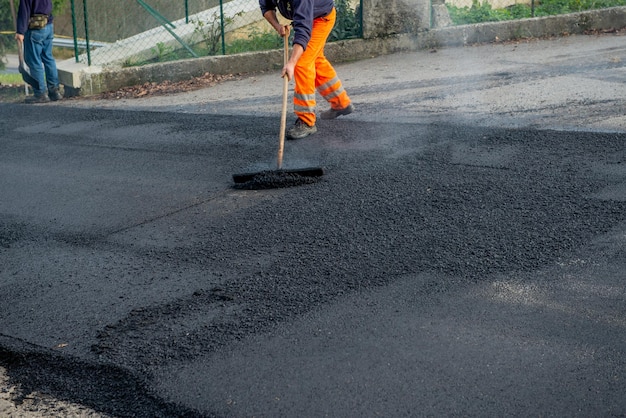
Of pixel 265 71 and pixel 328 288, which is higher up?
pixel 265 71

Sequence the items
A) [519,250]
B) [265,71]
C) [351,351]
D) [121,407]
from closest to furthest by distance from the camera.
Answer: [121,407] → [351,351] → [519,250] → [265,71]

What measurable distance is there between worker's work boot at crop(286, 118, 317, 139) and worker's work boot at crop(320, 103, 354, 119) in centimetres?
67

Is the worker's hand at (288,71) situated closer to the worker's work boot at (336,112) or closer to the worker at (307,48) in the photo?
the worker at (307,48)

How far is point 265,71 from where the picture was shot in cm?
1270

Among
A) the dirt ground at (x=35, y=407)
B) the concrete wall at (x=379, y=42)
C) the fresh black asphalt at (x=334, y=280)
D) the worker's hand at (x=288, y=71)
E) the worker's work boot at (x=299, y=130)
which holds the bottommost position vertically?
the dirt ground at (x=35, y=407)

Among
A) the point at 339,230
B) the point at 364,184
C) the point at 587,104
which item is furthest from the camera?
the point at 587,104

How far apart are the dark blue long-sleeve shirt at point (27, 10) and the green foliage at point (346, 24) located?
440cm

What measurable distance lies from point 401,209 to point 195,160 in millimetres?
2554

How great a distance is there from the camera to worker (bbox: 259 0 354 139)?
704 cm

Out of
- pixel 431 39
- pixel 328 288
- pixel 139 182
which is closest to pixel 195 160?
pixel 139 182

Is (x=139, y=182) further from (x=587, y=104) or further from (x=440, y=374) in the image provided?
(x=587, y=104)

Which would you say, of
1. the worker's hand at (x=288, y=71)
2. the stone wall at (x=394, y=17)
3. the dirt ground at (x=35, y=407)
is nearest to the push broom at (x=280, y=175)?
the worker's hand at (x=288, y=71)

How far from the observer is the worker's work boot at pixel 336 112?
836 cm

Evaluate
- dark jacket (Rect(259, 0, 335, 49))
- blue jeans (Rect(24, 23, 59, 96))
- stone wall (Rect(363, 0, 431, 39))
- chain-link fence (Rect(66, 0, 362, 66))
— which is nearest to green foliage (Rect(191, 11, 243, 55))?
chain-link fence (Rect(66, 0, 362, 66))
